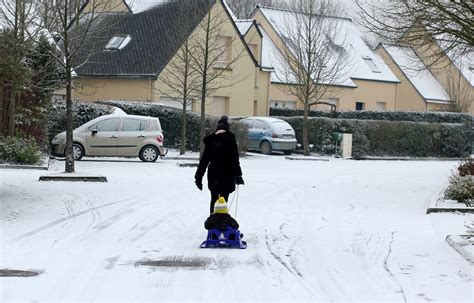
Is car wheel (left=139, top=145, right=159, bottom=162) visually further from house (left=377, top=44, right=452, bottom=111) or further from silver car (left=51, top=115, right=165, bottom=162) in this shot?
house (left=377, top=44, right=452, bottom=111)

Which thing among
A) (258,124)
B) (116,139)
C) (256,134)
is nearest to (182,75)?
(258,124)

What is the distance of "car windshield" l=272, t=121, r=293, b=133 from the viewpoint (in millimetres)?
33125

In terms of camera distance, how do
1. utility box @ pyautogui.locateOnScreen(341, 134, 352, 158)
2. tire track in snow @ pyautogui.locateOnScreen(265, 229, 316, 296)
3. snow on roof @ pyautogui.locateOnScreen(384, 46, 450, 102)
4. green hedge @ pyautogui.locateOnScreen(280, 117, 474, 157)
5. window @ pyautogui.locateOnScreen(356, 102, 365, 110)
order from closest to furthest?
tire track in snow @ pyautogui.locateOnScreen(265, 229, 316, 296) < utility box @ pyautogui.locateOnScreen(341, 134, 352, 158) < green hedge @ pyautogui.locateOnScreen(280, 117, 474, 157) < window @ pyautogui.locateOnScreen(356, 102, 365, 110) < snow on roof @ pyautogui.locateOnScreen(384, 46, 450, 102)

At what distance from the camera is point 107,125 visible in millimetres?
25859

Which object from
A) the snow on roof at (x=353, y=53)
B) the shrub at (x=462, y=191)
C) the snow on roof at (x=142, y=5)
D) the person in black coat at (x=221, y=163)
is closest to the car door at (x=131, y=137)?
the shrub at (x=462, y=191)

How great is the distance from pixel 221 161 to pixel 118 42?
29539mm

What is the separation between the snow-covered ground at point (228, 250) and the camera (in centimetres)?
796

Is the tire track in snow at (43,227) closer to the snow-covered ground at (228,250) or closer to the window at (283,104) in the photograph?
the snow-covered ground at (228,250)

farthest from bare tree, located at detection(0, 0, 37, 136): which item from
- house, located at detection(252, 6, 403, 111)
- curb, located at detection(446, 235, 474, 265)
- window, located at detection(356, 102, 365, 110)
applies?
window, located at detection(356, 102, 365, 110)

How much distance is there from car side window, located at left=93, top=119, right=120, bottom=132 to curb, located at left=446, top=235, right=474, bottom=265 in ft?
52.9

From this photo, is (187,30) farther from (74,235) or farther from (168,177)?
(74,235)

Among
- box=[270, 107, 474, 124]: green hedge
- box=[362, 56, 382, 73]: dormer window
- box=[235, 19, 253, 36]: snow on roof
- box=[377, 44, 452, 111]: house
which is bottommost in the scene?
box=[270, 107, 474, 124]: green hedge

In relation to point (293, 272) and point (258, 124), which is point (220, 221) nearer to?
point (293, 272)

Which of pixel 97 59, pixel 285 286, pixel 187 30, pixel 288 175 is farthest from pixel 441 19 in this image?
pixel 97 59
